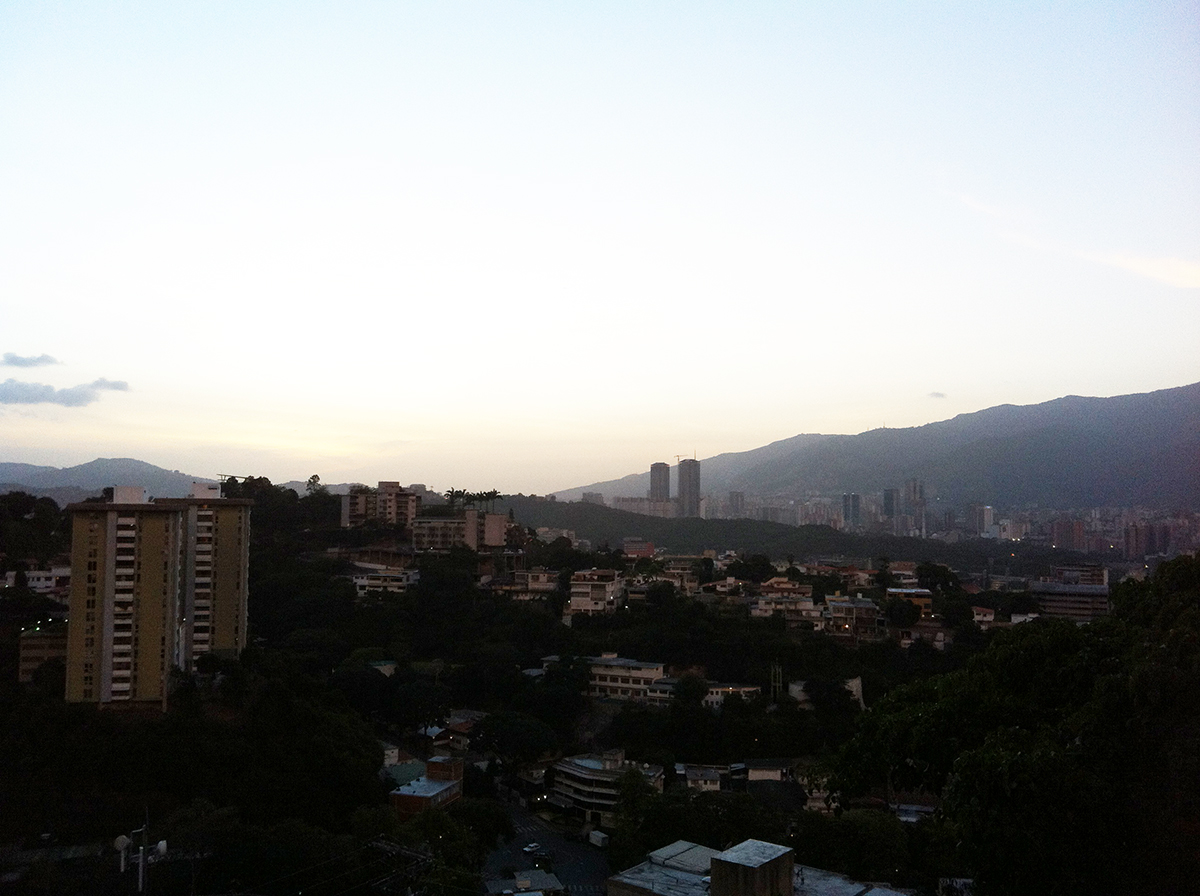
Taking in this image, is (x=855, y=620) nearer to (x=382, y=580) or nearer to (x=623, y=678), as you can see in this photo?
(x=623, y=678)

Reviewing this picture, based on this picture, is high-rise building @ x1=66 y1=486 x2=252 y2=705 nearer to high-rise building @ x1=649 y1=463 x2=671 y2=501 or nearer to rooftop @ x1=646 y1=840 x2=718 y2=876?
rooftop @ x1=646 y1=840 x2=718 y2=876

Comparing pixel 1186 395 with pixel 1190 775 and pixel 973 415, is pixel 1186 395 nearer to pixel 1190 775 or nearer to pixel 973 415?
pixel 1190 775

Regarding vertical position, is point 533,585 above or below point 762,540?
below

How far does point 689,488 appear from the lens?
184ft

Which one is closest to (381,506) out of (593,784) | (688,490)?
(593,784)

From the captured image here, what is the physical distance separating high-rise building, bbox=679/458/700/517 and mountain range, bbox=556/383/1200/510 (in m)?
16.9

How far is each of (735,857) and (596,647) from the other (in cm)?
A: 1186

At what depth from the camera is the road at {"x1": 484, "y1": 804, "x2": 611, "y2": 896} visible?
30.2ft

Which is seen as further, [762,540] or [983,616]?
[762,540]

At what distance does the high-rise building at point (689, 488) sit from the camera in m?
54.9

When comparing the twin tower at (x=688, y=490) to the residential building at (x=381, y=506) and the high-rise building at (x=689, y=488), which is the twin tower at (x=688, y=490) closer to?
the high-rise building at (x=689, y=488)

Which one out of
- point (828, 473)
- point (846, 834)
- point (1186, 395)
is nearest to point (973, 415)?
point (828, 473)

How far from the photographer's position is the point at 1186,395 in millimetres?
26281

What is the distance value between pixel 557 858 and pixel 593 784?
5.39 ft
